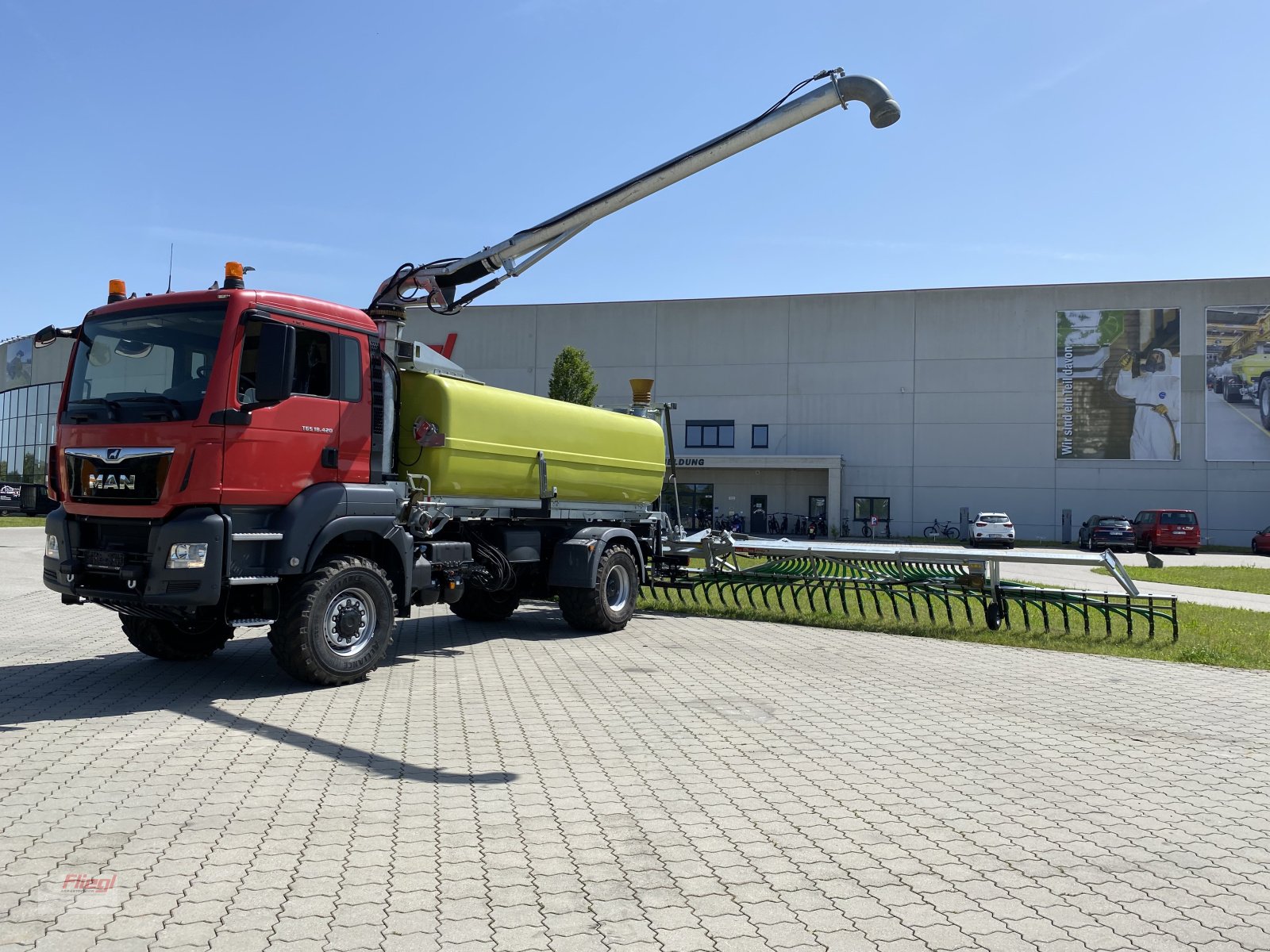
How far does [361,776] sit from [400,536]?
10.8 ft

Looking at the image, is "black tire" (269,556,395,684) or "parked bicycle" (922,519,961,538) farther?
"parked bicycle" (922,519,961,538)

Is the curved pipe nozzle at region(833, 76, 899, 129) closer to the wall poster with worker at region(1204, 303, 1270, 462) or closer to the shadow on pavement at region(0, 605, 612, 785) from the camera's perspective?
the shadow on pavement at region(0, 605, 612, 785)

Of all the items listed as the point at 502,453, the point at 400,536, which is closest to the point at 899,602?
the point at 502,453

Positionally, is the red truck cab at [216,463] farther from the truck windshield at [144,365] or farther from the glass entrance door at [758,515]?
the glass entrance door at [758,515]

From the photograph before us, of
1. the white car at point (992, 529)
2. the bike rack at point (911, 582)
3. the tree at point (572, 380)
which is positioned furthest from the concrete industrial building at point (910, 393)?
the bike rack at point (911, 582)

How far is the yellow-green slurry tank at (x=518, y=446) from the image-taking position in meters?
9.59

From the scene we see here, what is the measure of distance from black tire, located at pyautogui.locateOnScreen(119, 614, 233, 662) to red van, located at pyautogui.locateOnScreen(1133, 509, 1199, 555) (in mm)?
36093

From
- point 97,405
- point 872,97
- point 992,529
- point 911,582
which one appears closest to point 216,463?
point 97,405

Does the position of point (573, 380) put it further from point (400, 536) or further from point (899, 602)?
point (400, 536)

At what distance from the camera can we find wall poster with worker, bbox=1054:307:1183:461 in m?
45.0

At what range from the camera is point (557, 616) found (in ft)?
46.0

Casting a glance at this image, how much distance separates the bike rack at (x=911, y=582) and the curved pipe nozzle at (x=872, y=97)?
18.2 ft

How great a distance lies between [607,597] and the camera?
12547 mm

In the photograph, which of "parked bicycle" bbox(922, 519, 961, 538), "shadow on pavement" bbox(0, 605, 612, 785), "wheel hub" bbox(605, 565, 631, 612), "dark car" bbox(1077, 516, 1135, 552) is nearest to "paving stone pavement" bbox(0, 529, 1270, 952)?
"shadow on pavement" bbox(0, 605, 612, 785)
